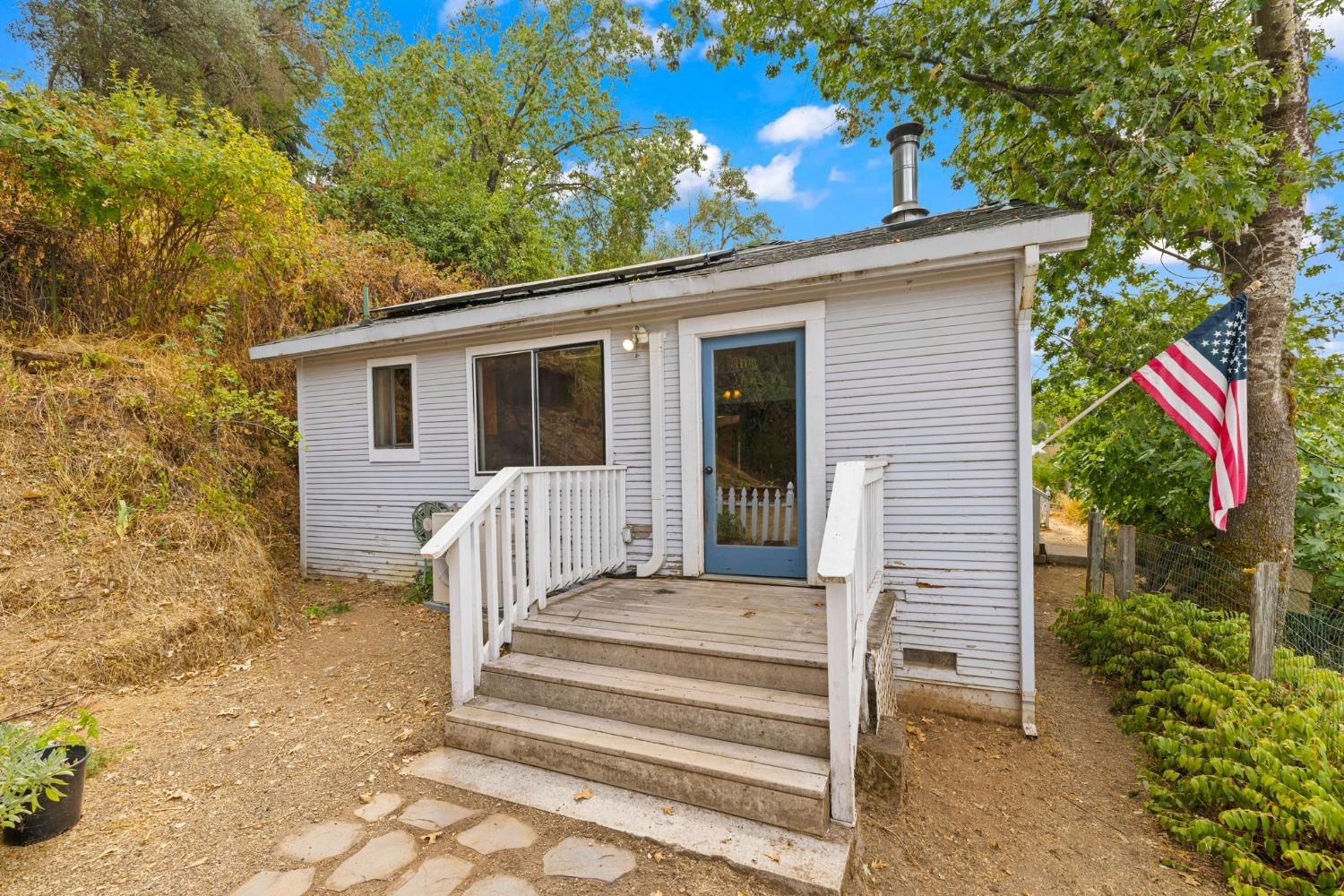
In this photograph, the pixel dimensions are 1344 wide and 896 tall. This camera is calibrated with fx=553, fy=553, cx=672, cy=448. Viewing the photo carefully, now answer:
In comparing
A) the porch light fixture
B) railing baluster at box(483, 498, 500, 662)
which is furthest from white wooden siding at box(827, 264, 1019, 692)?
railing baluster at box(483, 498, 500, 662)

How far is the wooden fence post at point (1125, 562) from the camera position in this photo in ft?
16.5

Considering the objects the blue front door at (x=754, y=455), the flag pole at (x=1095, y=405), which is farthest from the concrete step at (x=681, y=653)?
the flag pole at (x=1095, y=405)

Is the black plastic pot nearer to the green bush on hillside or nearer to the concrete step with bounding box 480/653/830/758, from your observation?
the concrete step with bounding box 480/653/830/758

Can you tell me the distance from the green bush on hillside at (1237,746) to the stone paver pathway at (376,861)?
3.18 meters

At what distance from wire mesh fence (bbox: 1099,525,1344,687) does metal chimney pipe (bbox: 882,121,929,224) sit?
12.0ft

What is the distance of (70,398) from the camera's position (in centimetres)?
526

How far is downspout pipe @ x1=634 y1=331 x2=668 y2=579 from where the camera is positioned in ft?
14.7

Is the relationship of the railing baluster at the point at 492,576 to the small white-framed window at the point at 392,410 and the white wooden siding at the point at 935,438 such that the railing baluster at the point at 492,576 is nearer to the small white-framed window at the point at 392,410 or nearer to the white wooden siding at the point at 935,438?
the white wooden siding at the point at 935,438

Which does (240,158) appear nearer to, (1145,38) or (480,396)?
(480,396)

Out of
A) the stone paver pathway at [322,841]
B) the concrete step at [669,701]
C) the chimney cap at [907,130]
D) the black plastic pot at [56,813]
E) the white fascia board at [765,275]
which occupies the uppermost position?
the chimney cap at [907,130]

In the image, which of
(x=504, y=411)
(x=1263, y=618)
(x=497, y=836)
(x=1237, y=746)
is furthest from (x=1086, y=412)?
(x=504, y=411)

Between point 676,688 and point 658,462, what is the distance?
2.04 metres

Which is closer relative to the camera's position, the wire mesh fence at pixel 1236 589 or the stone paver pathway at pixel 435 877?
the stone paver pathway at pixel 435 877

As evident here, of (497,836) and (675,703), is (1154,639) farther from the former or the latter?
(497,836)
